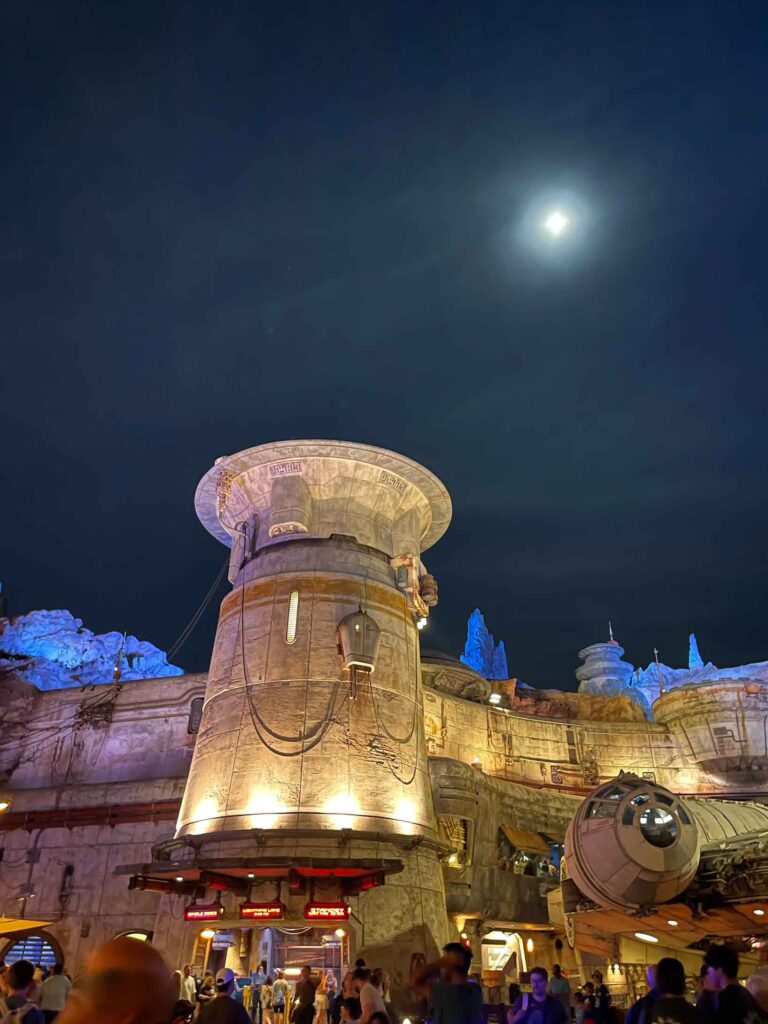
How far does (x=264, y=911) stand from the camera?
18.7m

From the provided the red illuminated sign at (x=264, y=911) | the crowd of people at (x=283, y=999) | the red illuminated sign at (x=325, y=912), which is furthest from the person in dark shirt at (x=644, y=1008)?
the red illuminated sign at (x=264, y=911)

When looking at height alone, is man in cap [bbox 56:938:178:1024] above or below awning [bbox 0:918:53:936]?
below

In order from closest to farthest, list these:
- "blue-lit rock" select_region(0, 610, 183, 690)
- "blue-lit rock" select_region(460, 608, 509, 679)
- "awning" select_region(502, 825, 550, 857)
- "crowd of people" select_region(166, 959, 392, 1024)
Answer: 1. "crowd of people" select_region(166, 959, 392, 1024)
2. "awning" select_region(502, 825, 550, 857)
3. "blue-lit rock" select_region(0, 610, 183, 690)
4. "blue-lit rock" select_region(460, 608, 509, 679)

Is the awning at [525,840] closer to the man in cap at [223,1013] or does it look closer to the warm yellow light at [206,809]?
the warm yellow light at [206,809]

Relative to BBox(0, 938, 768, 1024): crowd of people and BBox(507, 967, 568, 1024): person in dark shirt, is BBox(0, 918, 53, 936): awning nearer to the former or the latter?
BBox(0, 938, 768, 1024): crowd of people

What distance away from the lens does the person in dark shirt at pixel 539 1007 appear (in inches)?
329

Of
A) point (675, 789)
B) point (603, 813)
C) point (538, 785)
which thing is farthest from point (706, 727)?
point (603, 813)

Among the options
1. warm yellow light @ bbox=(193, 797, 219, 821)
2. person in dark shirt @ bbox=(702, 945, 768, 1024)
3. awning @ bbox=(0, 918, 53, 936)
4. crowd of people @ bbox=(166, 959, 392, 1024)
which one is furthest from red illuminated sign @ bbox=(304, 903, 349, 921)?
person in dark shirt @ bbox=(702, 945, 768, 1024)

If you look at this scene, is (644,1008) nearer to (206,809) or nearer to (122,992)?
(122,992)

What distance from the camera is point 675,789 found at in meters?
40.0

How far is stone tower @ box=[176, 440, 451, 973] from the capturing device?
1978cm

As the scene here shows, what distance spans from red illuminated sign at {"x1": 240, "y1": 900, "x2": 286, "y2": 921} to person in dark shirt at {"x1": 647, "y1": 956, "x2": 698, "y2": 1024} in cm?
1519

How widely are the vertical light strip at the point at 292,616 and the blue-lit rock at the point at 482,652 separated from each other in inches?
2474

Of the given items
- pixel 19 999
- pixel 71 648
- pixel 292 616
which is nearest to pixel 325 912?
pixel 292 616
